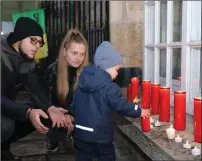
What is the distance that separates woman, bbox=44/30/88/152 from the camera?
6.55 ft

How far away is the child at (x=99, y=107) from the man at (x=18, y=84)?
195 mm

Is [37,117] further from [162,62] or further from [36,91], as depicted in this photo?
[162,62]

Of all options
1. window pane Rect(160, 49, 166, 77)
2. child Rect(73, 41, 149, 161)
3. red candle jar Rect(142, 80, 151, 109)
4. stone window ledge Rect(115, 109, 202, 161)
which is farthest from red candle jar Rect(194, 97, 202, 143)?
window pane Rect(160, 49, 166, 77)

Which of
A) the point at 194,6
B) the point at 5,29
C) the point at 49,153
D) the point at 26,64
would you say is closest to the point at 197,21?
the point at 194,6

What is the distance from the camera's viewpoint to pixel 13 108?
1.74 meters

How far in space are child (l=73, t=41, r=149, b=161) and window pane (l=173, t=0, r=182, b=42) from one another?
0.46 metres

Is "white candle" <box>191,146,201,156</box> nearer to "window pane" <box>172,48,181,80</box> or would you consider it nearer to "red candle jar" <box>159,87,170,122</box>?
"red candle jar" <box>159,87,170,122</box>

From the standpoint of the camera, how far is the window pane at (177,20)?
1859 millimetres

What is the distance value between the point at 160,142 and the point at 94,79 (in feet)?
1.62

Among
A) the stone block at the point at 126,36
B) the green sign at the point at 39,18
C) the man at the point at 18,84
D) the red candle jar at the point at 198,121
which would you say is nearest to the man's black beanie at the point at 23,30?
the man at the point at 18,84

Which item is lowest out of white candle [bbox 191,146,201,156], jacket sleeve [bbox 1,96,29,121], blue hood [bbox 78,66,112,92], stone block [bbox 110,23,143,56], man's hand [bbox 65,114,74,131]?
man's hand [bbox 65,114,74,131]

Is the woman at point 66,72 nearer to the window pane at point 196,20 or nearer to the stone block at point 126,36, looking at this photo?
the stone block at point 126,36

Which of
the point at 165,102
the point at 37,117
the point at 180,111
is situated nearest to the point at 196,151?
the point at 180,111

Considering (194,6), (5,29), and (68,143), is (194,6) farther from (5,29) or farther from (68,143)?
(5,29)
